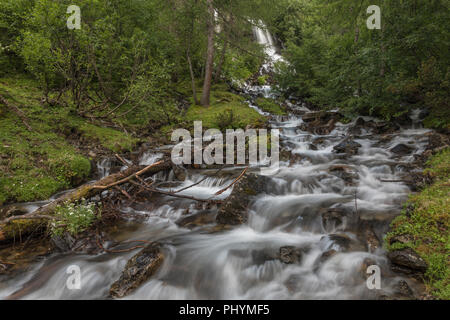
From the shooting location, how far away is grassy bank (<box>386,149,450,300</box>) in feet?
9.38

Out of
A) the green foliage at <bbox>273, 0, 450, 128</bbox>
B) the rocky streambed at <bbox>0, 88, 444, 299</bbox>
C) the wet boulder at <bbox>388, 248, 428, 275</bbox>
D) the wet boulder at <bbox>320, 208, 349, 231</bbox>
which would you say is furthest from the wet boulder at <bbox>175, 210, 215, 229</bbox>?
the green foliage at <bbox>273, 0, 450, 128</bbox>

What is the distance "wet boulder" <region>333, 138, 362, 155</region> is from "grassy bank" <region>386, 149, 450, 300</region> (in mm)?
3636

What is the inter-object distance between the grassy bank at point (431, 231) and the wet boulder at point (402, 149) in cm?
318

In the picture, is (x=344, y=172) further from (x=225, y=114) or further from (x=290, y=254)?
(x=225, y=114)

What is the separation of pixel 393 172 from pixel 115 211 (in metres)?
6.74

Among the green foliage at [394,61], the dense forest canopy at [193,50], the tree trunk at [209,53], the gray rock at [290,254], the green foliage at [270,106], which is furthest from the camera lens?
the green foliage at [270,106]

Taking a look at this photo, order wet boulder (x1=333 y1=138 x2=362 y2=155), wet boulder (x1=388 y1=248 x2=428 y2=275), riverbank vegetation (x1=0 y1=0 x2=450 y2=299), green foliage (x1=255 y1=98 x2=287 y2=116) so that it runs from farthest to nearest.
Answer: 1. green foliage (x1=255 y1=98 x2=287 y2=116)
2. wet boulder (x1=333 y1=138 x2=362 y2=155)
3. riverbank vegetation (x1=0 y1=0 x2=450 y2=299)
4. wet boulder (x1=388 y1=248 x2=428 y2=275)

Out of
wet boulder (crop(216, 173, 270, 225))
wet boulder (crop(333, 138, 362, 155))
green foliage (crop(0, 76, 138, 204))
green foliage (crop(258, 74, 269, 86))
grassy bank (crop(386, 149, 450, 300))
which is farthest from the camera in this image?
green foliage (crop(258, 74, 269, 86))

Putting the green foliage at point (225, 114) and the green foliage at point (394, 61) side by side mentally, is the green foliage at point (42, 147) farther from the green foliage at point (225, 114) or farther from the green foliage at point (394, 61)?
the green foliage at point (394, 61)

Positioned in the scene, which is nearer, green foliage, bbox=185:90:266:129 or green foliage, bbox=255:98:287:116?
green foliage, bbox=185:90:266:129

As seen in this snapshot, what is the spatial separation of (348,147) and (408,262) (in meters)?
6.09

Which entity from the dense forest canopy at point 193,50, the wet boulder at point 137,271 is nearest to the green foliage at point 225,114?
the dense forest canopy at point 193,50

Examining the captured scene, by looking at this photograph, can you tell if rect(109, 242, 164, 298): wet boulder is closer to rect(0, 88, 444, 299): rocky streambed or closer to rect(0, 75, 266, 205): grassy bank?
rect(0, 88, 444, 299): rocky streambed

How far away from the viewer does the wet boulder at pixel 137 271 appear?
3.35 metres
